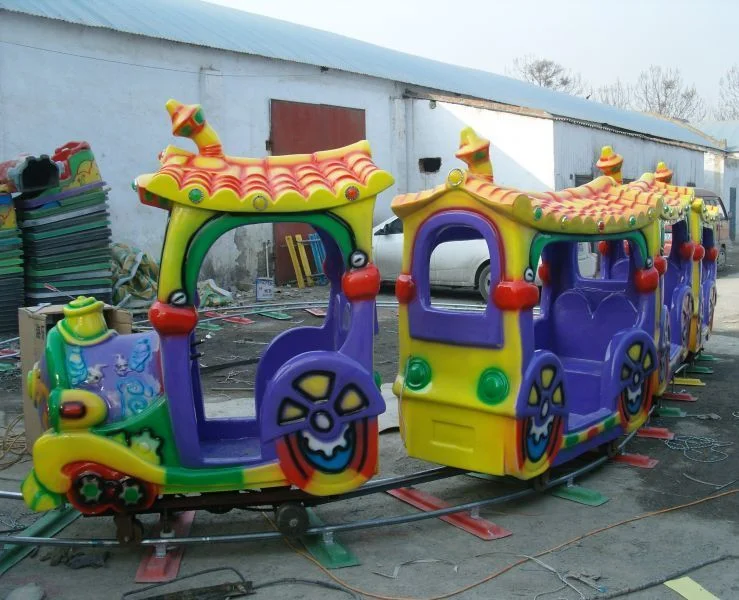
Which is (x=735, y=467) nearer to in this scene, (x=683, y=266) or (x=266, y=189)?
(x=683, y=266)

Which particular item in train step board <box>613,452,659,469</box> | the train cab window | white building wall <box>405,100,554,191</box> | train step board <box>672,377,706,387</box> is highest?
white building wall <box>405,100,554,191</box>

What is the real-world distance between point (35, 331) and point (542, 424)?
3.60 m

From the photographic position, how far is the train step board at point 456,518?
454cm

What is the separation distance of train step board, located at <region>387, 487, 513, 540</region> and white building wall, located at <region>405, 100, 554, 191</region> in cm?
1231

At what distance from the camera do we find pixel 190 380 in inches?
163

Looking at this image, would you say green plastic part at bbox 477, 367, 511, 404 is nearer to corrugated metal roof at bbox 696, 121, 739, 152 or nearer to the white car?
the white car

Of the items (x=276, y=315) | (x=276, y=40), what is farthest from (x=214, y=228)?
(x=276, y=40)

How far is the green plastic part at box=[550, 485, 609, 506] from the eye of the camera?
5.00 m

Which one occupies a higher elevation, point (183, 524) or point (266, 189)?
point (266, 189)

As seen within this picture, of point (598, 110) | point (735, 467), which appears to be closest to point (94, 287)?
point (735, 467)

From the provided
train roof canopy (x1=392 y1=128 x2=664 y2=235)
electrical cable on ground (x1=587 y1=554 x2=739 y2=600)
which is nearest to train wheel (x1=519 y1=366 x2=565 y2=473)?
train roof canopy (x1=392 y1=128 x2=664 y2=235)

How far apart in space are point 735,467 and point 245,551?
3454 mm

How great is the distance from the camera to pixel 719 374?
855cm

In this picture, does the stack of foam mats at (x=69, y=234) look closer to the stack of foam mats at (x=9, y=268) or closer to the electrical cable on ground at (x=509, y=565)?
the stack of foam mats at (x=9, y=268)
